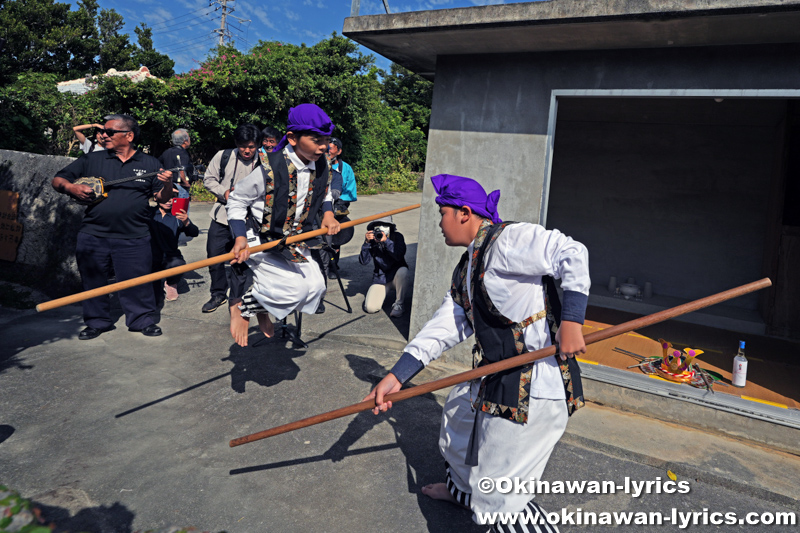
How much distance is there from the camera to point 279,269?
4320 mm

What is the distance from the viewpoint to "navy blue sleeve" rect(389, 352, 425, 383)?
2668 mm

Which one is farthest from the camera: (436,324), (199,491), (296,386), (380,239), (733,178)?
(733,178)

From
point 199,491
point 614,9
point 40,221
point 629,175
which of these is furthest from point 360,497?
point 629,175

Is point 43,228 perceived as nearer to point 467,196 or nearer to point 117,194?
point 117,194

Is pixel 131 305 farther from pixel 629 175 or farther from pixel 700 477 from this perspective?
pixel 629 175

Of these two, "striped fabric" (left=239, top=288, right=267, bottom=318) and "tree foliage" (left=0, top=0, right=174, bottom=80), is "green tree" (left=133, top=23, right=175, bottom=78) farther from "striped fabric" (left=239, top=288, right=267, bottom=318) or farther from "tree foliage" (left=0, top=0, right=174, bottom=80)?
"striped fabric" (left=239, top=288, right=267, bottom=318)

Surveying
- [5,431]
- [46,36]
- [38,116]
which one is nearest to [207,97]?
[38,116]

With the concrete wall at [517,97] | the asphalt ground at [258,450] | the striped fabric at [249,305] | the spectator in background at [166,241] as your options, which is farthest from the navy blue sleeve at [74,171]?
the concrete wall at [517,97]

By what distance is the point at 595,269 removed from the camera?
9562mm

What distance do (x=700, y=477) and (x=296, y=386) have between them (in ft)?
10.9

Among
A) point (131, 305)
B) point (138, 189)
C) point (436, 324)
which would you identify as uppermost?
point (138, 189)

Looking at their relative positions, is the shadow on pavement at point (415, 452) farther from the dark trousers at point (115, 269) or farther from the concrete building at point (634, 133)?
the dark trousers at point (115, 269)

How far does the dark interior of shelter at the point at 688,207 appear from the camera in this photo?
7461mm

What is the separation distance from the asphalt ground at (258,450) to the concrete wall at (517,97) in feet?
4.91
